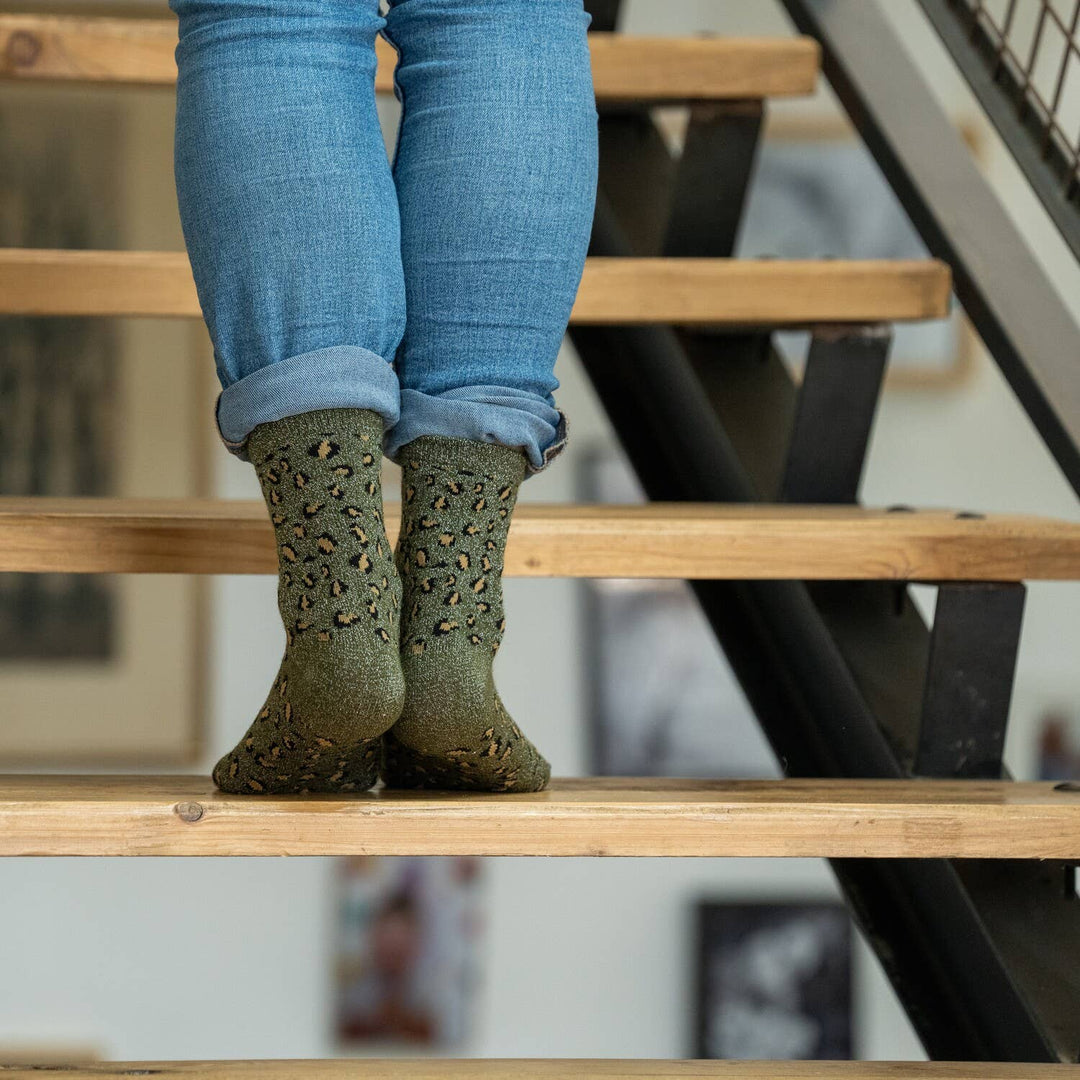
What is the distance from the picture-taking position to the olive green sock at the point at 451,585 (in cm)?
75

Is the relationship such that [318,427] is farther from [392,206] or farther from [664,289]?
[664,289]

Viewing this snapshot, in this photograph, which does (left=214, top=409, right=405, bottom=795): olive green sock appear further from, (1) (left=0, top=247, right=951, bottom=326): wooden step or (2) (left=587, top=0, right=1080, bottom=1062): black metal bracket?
(1) (left=0, top=247, right=951, bottom=326): wooden step

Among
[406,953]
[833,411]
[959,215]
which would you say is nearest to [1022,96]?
[959,215]

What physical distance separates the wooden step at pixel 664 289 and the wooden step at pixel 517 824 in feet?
1.80

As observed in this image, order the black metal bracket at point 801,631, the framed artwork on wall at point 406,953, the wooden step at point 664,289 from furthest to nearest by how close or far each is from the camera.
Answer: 1. the framed artwork on wall at point 406,953
2. the wooden step at point 664,289
3. the black metal bracket at point 801,631

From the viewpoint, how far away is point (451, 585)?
0.76 metres

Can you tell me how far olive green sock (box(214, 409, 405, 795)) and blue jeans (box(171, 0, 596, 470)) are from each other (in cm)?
2

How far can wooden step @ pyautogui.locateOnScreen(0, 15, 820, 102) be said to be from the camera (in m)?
1.41

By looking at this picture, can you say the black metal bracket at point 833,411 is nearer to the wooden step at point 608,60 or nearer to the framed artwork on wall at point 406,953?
the wooden step at point 608,60

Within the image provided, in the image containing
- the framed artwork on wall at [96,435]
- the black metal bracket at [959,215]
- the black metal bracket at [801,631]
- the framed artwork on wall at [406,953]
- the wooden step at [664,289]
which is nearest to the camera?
the black metal bracket at [801,631]

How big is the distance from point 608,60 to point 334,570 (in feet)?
3.05

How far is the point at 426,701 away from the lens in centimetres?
75

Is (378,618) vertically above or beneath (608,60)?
beneath

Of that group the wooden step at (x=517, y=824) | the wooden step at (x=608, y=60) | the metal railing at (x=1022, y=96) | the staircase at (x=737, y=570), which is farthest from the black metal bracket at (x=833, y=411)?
the wooden step at (x=517, y=824)
